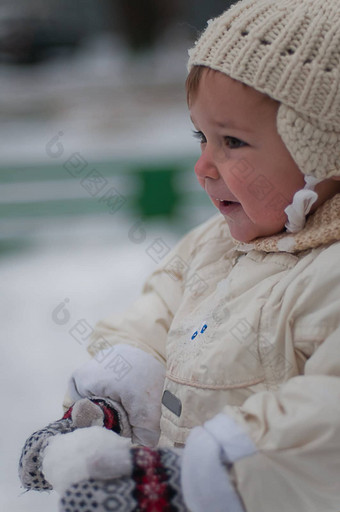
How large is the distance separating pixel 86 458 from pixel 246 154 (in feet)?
1.47

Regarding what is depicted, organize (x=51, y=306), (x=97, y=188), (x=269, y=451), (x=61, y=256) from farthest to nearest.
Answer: (x=97, y=188) < (x=61, y=256) < (x=51, y=306) < (x=269, y=451)

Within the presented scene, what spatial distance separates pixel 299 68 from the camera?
0.77 m

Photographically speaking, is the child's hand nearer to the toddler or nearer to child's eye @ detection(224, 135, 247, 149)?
the toddler

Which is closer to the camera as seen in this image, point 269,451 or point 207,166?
point 269,451

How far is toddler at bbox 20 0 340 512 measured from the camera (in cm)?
68

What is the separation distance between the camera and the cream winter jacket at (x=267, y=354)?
67 centimetres

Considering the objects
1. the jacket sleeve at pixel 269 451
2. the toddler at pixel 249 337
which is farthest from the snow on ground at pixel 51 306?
the jacket sleeve at pixel 269 451

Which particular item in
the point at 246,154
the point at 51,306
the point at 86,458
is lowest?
the point at 51,306

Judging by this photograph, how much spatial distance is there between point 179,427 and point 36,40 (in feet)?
26.8

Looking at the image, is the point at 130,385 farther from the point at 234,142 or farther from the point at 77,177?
the point at 77,177

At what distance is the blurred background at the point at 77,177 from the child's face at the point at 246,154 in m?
0.21

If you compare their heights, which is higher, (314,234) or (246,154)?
(246,154)

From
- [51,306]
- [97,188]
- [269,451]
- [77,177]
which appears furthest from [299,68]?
[77,177]

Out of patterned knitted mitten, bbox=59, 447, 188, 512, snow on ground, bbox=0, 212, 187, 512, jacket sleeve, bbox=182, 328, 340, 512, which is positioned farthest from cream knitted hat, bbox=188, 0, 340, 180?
snow on ground, bbox=0, 212, 187, 512
